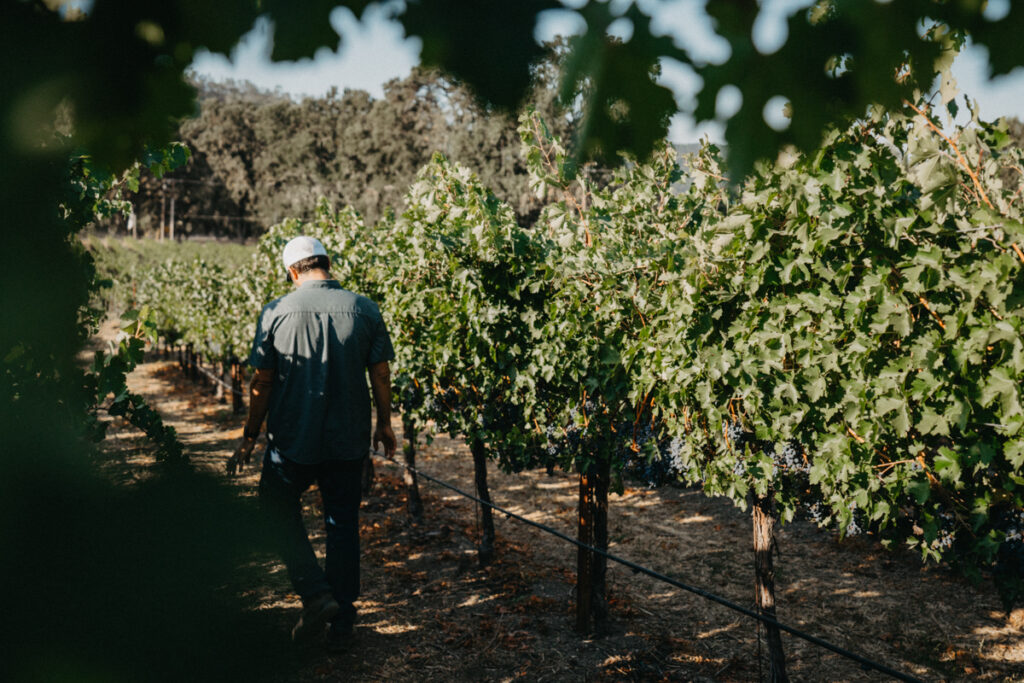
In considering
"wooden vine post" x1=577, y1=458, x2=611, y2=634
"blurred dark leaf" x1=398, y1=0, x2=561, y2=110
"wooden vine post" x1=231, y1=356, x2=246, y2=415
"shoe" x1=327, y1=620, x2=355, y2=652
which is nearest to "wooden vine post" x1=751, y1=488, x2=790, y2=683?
"wooden vine post" x1=577, y1=458, x2=611, y2=634

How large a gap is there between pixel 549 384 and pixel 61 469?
3467mm

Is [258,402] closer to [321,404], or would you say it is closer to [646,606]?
[321,404]

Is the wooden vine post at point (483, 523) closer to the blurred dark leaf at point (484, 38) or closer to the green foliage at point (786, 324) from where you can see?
the green foliage at point (786, 324)

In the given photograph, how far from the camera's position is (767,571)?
337 cm

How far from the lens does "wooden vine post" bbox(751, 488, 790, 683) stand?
10.6ft

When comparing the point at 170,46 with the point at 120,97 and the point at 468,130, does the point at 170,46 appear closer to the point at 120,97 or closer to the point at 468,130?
the point at 120,97

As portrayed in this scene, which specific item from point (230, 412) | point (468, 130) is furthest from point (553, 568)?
point (468, 130)

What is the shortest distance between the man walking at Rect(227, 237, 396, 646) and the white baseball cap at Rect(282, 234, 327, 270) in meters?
0.01

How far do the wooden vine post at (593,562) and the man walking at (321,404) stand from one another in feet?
4.43

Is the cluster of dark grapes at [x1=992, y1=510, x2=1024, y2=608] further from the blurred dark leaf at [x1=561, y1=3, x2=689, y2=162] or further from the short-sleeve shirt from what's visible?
the short-sleeve shirt

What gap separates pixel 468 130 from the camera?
29.0 meters

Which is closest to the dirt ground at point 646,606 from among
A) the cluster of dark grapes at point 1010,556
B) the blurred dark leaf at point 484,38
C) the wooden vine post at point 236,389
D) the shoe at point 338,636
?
the shoe at point 338,636

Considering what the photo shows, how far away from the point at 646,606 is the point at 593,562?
89 cm

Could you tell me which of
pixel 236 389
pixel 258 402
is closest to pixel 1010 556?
pixel 258 402
